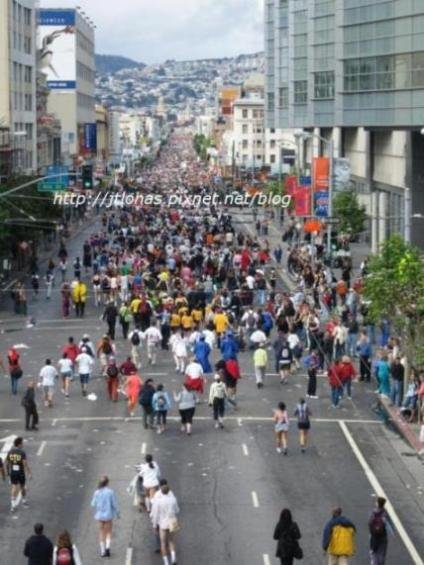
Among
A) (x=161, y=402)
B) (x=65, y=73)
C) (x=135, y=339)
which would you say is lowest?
(x=161, y=402)

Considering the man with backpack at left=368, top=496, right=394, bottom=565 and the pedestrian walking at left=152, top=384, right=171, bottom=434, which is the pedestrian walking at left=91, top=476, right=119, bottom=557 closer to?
the man with backpack at left=368, top=496, right=394, bottom=565

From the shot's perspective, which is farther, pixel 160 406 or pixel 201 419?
pixel 201 419

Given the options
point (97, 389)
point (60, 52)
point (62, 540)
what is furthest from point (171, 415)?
point (60, 52)

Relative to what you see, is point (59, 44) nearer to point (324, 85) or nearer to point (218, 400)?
point (324, 85)

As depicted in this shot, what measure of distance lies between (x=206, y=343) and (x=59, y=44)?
131m

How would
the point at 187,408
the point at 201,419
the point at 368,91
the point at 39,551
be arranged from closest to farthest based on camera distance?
1. the point at 39,551
2. the point at 187,408
3. the point at 201,419
4. the point at 368,91

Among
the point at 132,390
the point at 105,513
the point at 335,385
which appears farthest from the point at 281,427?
the point at 105,513

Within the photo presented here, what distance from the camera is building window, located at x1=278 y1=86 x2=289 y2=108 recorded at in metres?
105

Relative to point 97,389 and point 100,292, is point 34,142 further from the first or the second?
point 97,389

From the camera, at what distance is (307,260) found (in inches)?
2507

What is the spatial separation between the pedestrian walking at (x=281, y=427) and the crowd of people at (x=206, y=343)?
3 cm

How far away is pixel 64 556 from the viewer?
62.3 ft

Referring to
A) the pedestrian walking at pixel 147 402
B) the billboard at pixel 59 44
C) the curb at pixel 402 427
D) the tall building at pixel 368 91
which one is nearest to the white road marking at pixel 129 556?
the curb at pixel 402 427

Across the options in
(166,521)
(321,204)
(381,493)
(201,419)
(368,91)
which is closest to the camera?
(166,521)
